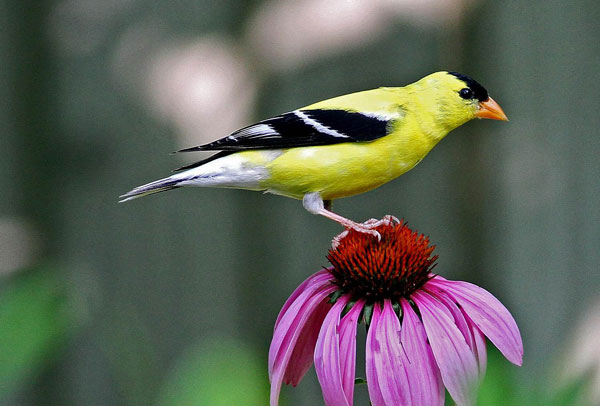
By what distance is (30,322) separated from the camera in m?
0.93

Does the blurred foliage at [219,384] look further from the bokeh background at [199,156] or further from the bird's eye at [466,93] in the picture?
the bird's eye at [466,93]

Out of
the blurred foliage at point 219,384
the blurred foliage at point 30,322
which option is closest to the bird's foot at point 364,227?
the blurred foliage at point 219,384

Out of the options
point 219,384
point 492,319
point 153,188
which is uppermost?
point 153,188

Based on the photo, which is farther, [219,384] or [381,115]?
[219,384]

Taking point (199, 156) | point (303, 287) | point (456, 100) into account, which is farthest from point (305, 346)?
point (199, 156)

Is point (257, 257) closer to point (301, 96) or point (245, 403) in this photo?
point (301, 96)

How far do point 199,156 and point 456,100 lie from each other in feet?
2.16

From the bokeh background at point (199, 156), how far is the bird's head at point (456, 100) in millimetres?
595

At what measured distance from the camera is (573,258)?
133 cm

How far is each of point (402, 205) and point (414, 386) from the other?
820 mm

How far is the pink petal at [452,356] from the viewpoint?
1.50 feet

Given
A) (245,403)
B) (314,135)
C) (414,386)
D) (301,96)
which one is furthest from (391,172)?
(301,96)

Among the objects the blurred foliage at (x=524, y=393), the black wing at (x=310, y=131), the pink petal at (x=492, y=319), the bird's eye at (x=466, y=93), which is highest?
the bird's eye at (x=466, y=93)

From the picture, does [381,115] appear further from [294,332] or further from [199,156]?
[199,156]
